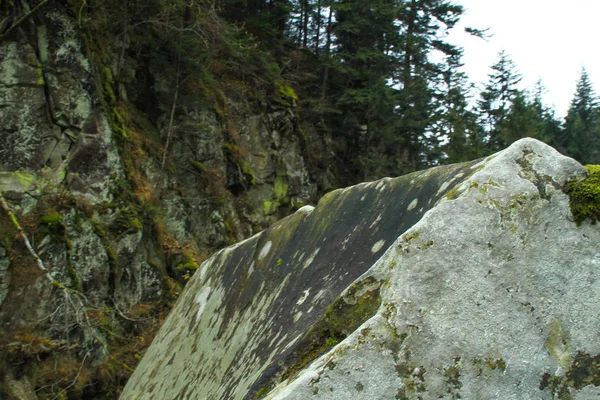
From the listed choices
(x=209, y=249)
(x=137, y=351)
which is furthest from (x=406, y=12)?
(x=137, y=351)

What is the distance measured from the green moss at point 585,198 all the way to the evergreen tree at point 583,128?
30.7 metres

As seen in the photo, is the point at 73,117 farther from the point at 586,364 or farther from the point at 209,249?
the point at 586,364

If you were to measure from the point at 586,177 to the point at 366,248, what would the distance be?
81 centimetres

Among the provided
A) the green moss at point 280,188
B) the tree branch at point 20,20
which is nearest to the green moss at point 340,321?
the tree branch at point 20,20

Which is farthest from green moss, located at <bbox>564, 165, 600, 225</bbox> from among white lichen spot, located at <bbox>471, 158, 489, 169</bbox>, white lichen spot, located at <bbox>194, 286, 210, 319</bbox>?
white lichen spot, located at <bbox>194, 286, 210, 319</bbox>

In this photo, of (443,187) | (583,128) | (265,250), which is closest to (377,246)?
(443,187)

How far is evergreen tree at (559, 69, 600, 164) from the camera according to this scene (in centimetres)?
3203

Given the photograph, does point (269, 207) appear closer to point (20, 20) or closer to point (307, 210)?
point (20, 20)

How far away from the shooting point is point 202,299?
13.1 ft

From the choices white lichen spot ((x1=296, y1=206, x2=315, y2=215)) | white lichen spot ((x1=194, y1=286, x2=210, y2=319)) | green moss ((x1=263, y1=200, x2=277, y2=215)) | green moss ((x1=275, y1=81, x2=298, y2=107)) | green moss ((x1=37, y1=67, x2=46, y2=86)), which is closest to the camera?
white lichen spot ((x1=296, y1=206, x2=315, y2=215))

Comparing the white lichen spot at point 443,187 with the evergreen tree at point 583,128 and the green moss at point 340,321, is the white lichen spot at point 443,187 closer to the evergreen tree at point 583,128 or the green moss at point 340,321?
the green moss at point 340,321

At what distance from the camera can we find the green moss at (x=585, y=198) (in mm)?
1598

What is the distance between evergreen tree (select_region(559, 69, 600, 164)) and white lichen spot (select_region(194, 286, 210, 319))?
29490mm

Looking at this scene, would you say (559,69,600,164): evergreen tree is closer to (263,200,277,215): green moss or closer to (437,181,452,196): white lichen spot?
(263,200,277,215): green moss
